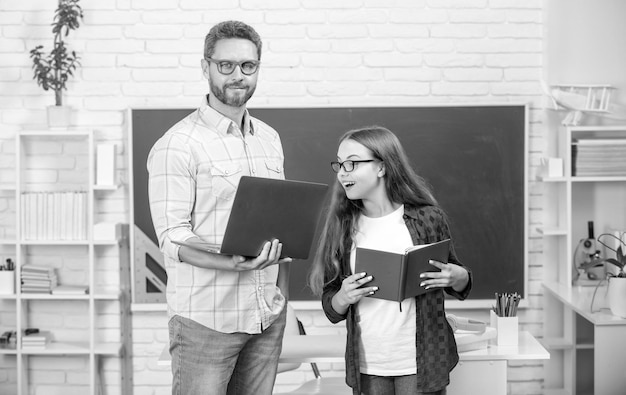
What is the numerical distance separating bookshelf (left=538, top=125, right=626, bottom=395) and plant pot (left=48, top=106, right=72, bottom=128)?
2356mm

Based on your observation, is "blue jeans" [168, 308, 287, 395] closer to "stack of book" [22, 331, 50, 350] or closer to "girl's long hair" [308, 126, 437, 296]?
"girl's long hair" [308, 126, 437, 296]

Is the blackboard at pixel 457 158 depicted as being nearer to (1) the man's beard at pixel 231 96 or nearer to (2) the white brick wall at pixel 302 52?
(2) the white brick wall at pixel 302 52

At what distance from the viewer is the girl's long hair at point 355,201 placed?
2.50 meters

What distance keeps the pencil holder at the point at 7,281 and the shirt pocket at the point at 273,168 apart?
6.72 ft

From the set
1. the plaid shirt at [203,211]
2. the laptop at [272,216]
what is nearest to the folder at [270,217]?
the laptop at [272,216]

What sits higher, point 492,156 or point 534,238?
point 492,156

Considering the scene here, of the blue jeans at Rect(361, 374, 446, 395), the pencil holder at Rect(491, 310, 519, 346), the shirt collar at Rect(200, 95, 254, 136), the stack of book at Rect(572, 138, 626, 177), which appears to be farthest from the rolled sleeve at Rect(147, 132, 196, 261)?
the stack of book at Rect(572, 138, 626, 177)

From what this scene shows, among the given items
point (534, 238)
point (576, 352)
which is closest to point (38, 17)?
point (534, 238)

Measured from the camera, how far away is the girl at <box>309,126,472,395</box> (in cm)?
241

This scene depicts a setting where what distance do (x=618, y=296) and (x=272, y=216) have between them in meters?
1.93

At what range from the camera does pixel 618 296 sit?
3455mm

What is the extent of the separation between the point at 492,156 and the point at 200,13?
163 centimetres

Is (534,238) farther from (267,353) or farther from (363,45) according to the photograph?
(267,353)

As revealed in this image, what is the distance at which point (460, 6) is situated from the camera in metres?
4.08
